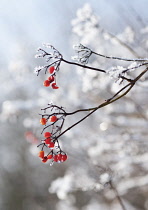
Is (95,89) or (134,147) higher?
(95,89)

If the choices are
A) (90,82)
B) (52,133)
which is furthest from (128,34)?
(52,133)

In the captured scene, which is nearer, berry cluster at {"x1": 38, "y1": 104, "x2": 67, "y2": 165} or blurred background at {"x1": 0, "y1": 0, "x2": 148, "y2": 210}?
berry cluster at {"x1": 38, "y1": 104, "x2": 67, "y2": 165}

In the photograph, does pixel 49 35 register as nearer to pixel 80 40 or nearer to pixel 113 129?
pixel 80 40

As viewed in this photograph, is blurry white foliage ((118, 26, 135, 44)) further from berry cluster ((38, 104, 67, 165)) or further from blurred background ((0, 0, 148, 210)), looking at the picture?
berry cluster ((38, 104, 67, 165))

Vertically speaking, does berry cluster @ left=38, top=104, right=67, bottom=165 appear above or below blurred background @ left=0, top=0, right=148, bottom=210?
below

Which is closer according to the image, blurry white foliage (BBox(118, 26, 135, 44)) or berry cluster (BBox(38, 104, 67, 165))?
berry cluster (BBox(38, 104, 67, 165))

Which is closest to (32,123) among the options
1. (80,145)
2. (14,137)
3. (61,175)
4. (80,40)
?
(80,145)

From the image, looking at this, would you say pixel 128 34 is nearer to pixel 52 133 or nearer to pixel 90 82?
pixel 90 82

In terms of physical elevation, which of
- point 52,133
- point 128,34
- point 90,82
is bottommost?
point 52,133

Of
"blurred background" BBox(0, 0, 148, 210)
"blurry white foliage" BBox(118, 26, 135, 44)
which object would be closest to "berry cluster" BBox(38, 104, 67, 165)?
"blurred background" BBox(0, 0, 148, 210)

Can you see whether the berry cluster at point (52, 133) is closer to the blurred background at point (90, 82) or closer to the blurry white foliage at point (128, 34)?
the blurred background at point (90, 82)

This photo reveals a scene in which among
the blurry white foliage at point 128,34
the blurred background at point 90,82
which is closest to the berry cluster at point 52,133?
the blurred background at point 90,82
